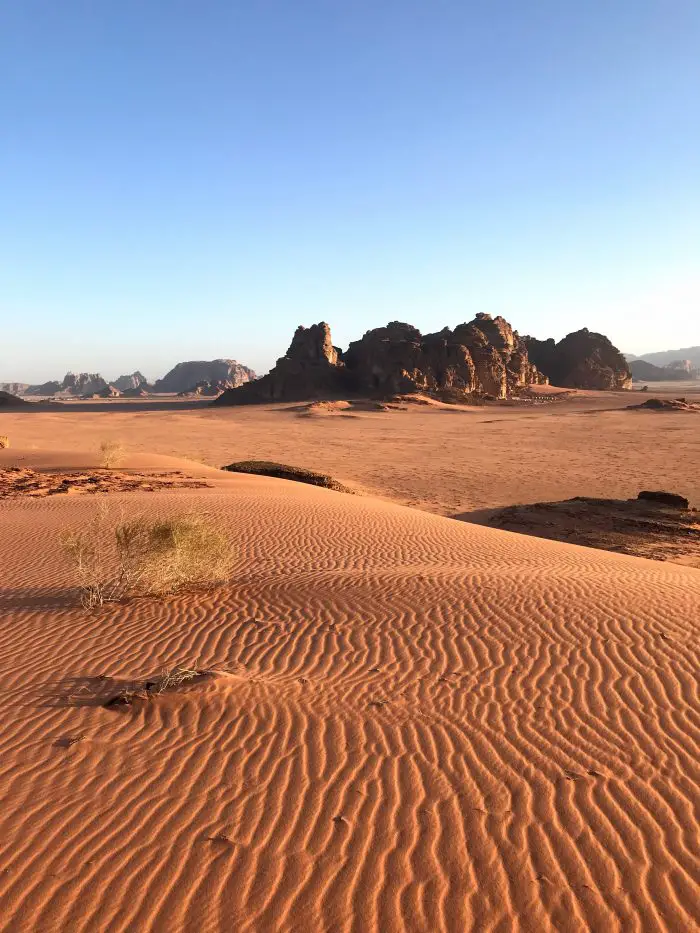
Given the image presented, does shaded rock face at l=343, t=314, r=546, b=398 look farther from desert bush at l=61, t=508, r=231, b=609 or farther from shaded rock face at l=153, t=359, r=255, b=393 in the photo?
shaded rock face at l=153, t=359, r=255, b=393

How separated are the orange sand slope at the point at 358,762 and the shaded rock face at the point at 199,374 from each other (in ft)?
498

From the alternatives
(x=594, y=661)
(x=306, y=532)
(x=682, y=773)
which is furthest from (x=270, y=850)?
(x=306, y=532)

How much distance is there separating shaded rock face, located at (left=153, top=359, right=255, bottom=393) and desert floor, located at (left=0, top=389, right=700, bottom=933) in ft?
495

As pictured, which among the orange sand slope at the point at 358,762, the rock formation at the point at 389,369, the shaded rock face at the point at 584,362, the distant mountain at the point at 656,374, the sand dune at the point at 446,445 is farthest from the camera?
the distant mountain at the point at 656,374

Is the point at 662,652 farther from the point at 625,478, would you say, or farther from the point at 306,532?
the point at 625,478

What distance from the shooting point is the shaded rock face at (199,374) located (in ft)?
518

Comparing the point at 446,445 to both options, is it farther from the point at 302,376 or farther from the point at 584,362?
the point at 584,362

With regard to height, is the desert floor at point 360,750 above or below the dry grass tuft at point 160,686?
below

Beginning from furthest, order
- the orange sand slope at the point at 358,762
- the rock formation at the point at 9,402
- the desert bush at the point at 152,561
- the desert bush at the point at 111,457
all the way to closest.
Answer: the rock formation at the point at 9,402 → the desert bush at the point at 111,457 → the desert bush at the point at 152,561 → the orange sand slope at the point at 358,762

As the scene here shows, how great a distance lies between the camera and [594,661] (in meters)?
6.13

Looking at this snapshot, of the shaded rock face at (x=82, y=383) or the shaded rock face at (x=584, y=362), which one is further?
the shaded rock face at (x=82, y=383)

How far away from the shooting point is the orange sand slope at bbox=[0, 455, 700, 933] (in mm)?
3174

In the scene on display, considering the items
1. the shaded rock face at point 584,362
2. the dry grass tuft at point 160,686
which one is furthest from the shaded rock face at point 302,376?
the dry grass tuft at point 160,686

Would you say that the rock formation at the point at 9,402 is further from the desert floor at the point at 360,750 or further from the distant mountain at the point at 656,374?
the distant mountain at the point at 656,374
